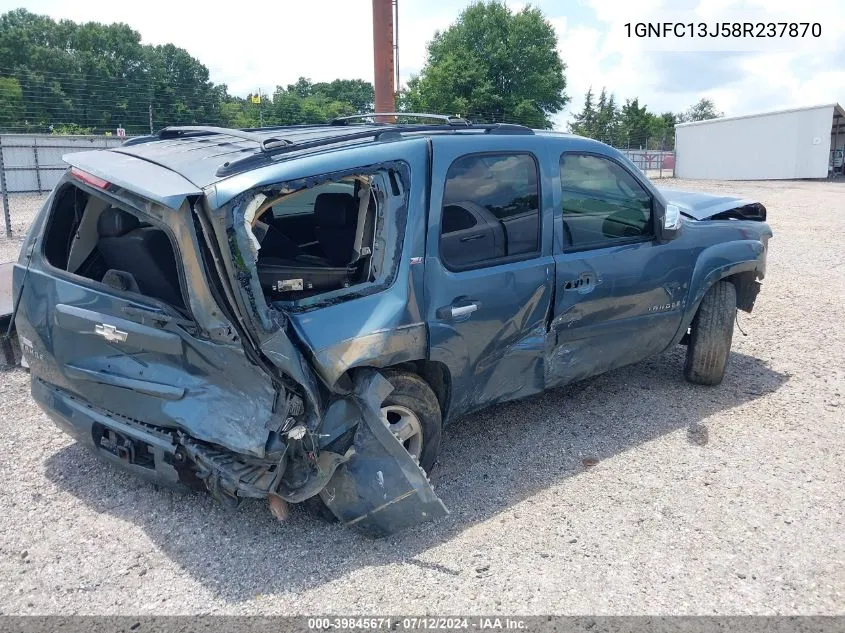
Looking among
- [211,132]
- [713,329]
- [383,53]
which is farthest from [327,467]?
[383,53]

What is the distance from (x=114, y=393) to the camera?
339 centimetres

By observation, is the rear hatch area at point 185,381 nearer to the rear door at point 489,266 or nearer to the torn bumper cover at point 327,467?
the torn bumper cover at point 327,467

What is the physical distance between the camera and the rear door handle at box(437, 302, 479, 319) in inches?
143

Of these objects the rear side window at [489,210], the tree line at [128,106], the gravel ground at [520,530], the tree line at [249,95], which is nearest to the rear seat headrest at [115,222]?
the gravel ground at [520,530]

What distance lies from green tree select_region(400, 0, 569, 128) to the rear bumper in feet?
118

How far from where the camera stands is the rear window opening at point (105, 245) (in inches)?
136

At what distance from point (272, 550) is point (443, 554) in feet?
2.67

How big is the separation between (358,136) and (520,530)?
2.18 m

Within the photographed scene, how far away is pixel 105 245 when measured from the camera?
3740 mm

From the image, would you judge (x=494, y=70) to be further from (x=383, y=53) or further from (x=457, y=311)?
(x=457, y=311)

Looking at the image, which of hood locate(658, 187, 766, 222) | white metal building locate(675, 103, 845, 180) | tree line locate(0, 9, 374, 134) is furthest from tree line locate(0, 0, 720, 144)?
hood locate(658, 187, 766, 222)

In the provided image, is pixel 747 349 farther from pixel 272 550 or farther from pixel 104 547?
pixel 104 547

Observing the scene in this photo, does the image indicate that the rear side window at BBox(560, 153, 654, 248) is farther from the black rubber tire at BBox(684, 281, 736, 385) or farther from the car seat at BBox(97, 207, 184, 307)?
the car seat at BBox(97, 207, 184, 307)

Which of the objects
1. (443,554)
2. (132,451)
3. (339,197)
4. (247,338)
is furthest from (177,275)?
(443,554)
